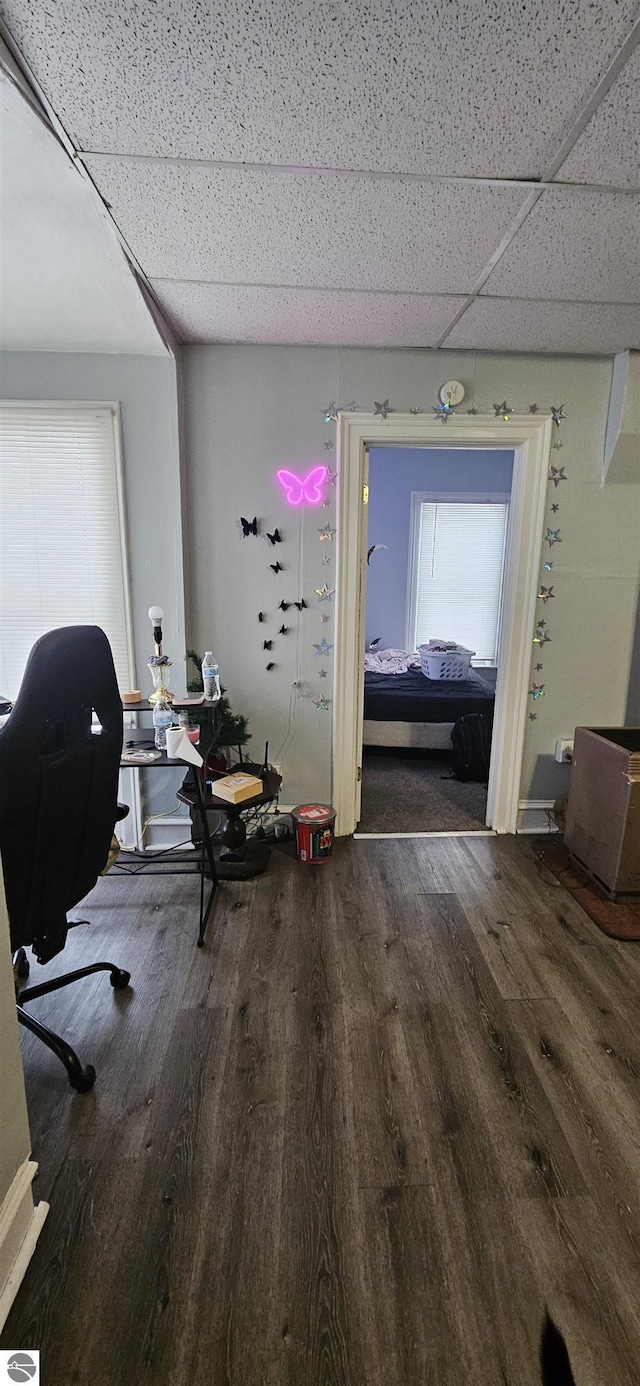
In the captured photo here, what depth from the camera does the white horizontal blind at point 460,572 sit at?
18.6 ft

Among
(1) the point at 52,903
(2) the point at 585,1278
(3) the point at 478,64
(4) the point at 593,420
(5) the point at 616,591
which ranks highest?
(3) the point at 478,64

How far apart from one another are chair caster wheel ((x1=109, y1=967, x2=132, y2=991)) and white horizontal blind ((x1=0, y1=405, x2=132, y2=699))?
1.44 m

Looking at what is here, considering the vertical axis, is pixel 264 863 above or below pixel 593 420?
below

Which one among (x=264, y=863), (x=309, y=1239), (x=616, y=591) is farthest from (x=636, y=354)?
(x=309, y=1239)

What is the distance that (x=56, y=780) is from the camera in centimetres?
142

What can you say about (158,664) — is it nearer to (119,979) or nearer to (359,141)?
(119,979)

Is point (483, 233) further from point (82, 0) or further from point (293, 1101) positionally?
point (293, 1101)

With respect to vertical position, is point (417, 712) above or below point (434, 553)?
below

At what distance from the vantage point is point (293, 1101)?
5.15 ft

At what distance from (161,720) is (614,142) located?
2.21 meters

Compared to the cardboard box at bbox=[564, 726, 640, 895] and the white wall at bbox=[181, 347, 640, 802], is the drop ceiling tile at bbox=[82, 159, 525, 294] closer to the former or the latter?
the white wall at bbox=[181, 347, 640, 802]

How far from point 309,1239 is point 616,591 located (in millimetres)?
2913

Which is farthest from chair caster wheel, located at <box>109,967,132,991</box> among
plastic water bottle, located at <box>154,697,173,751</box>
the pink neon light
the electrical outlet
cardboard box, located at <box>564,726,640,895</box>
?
the electrical outlet

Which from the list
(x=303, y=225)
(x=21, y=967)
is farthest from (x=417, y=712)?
(x=303, y=225)
